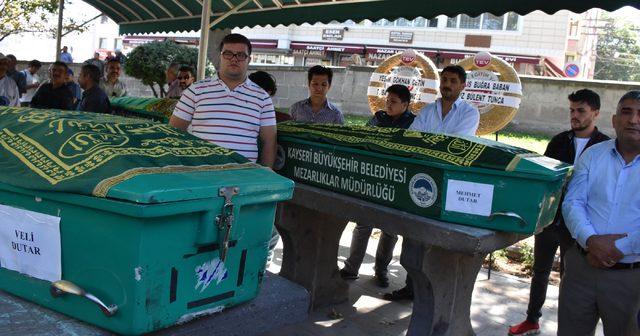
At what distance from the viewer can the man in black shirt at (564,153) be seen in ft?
12.5

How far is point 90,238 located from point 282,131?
2011mm

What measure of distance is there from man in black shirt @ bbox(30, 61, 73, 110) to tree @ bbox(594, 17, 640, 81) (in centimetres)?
5089

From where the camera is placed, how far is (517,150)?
2914 millimetres

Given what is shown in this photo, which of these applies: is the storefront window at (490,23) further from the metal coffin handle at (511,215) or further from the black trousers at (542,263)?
the metal coffin handle at (511,215)

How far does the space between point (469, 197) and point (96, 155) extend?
167cm

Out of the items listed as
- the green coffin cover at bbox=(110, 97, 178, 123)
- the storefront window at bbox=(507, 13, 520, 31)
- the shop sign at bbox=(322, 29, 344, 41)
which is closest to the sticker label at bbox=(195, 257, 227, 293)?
the green coffin cover at bbox=(110, 97, 178, 123)

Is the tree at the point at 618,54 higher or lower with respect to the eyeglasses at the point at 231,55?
higher

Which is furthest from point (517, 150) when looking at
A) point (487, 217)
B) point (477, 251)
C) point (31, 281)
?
point (31, 281)

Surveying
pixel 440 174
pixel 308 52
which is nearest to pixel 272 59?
pixel 308 52

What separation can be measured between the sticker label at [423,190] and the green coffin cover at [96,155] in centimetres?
100

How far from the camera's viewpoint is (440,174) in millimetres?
2771

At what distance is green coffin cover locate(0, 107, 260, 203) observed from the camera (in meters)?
1.74

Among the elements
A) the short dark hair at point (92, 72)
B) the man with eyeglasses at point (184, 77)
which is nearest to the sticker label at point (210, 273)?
the short dark hair at point (92, 72)

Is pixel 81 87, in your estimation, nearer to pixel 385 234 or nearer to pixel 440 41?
pixel 385 234
